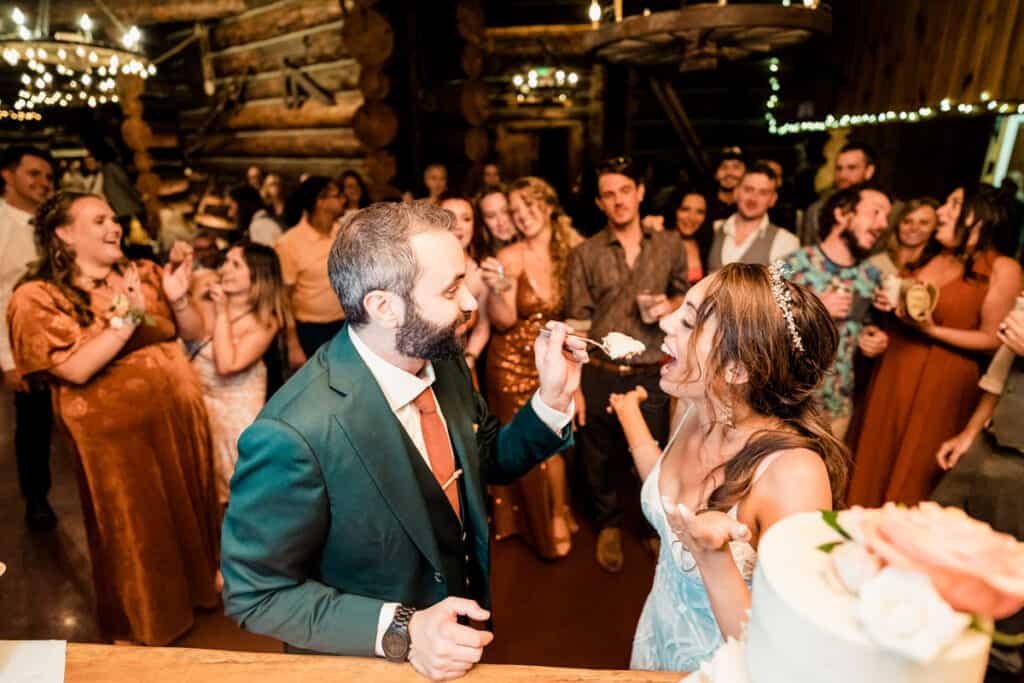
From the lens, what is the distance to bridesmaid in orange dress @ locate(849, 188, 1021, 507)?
2.98 metres

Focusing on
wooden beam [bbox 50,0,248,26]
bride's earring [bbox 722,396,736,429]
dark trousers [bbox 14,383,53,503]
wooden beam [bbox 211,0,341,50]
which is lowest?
dark trousers [bbox 14,383,53,503]

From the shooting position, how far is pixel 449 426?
1.70 m

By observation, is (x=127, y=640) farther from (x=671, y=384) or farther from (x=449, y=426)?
(x=671, y=384)

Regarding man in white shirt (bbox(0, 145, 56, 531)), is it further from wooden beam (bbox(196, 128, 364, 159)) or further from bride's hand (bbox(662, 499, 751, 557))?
bride's hand (bbox(662, 499, 751, 557))

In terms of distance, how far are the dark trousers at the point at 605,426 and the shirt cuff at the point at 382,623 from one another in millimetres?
2305

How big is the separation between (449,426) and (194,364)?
7.13 feet

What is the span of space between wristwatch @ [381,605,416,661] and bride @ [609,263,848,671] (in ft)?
2.14

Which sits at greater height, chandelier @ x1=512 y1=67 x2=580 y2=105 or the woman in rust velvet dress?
chandelier @ x1=512 y1=67 x2=580 y2=105

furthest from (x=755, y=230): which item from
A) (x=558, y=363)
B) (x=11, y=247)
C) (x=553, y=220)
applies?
(x=11, y=247)

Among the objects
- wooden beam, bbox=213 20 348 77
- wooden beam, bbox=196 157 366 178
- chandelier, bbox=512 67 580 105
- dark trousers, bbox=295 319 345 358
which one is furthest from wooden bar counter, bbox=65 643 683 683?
chandelier, bbox=512 67 580 105

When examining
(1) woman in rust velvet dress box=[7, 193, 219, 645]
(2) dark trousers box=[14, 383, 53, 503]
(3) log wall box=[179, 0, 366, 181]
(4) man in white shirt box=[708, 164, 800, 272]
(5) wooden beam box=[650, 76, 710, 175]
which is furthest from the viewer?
(5) wooden beam box=[650, 76, 710, 175]

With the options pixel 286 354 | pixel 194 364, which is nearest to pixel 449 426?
pixel 194 364

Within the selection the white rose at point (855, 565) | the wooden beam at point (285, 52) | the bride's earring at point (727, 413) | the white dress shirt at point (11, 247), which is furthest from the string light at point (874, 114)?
the white dress shirt at point (11, 247)

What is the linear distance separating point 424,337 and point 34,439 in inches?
137
